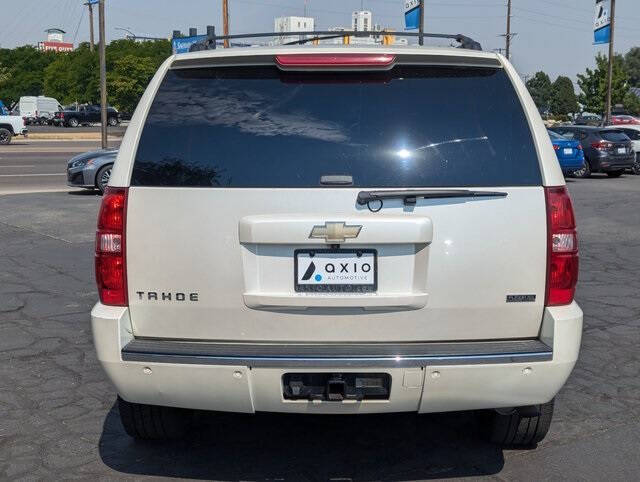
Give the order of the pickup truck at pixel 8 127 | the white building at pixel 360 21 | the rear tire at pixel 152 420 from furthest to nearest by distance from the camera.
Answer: the pickup truck at pixel 8 127 → the white building at pixel 360 21 → the rear tire at pixel 152 420

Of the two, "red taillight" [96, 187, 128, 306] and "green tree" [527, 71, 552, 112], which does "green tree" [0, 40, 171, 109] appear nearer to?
"green tree" [527, 71, 552, 112]

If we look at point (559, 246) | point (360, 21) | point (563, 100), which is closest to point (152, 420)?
point (559, 246)

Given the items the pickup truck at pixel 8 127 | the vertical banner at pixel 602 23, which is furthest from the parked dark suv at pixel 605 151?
the pickup truck at pixel 8 127

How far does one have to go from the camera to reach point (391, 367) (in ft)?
11.3

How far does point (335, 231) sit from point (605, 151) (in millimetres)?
22227

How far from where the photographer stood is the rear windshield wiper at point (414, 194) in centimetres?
347

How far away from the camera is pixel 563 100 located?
4508 inches

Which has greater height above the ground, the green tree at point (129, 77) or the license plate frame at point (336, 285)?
the green tree at point (129, 77)

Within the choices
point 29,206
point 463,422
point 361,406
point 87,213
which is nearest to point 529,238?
point 361,406

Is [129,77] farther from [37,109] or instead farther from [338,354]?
[338,354]

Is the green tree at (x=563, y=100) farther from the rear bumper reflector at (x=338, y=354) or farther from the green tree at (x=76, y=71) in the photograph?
the rear bumper reflector at (x=338, y=354)

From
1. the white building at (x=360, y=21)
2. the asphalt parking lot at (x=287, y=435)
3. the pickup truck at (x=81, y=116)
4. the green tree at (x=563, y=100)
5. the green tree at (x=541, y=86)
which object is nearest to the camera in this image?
the asphalt parking lot at (x=287, y=435)

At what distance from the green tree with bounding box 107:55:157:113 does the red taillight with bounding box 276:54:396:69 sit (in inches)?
2404

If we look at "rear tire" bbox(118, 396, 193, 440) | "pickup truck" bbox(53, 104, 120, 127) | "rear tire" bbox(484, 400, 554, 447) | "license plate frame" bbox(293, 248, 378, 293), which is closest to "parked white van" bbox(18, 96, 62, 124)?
"pickup truck" bbox(53, 104, 120, 127)
